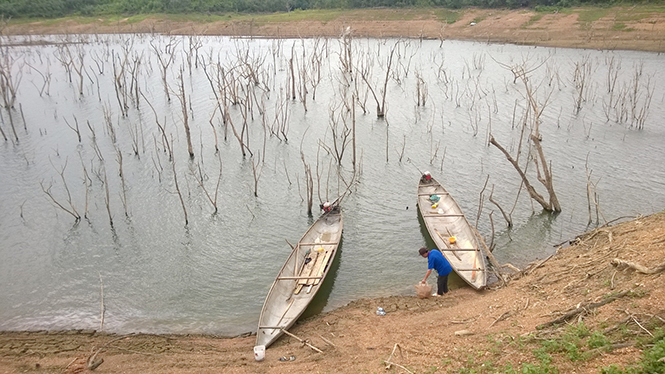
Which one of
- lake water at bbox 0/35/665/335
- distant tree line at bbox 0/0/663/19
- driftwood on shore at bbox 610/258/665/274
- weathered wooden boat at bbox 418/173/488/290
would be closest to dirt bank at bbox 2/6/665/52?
distant tree line at bbox 0/0/663/19

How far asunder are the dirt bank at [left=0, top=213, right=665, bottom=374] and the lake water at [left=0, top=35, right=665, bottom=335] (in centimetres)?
123

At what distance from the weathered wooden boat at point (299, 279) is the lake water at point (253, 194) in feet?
2.11

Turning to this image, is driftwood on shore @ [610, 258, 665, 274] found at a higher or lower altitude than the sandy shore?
higher

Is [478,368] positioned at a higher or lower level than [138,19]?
lower

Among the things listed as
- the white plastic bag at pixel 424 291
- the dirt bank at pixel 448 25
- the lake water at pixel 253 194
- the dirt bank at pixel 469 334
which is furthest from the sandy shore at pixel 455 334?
the dirt bank at pixel 448 25

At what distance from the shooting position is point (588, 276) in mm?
10109

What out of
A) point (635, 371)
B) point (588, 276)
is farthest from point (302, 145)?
point (635, 371)

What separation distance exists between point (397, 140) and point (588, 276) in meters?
15.3

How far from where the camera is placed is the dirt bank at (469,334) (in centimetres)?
774

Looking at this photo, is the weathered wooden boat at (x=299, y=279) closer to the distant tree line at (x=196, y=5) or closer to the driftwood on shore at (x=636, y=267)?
the driftwood on shore at (x=636, y=267)

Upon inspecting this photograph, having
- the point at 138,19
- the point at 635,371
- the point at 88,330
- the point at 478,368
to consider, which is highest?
the point at 138,19

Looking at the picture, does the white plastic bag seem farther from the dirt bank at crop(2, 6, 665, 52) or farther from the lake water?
the dirt bank at crop(2, 6, 665, 52)

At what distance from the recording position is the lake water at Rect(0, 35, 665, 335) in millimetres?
13609

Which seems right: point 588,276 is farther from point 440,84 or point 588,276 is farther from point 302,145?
point 440,84
